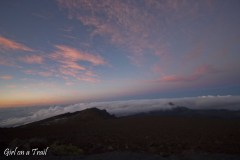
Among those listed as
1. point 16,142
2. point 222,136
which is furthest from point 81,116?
point 222,136

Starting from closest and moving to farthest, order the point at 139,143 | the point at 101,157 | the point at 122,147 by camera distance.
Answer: the point at 101,157 → the point at 122,147 → the point at 139,143

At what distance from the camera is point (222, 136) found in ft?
54.7

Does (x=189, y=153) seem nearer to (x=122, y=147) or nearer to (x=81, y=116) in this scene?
(x=122, y=147)

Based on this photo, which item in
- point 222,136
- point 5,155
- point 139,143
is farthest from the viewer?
point 222,136

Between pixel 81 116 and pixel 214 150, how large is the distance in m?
33.7

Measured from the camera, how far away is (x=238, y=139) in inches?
611

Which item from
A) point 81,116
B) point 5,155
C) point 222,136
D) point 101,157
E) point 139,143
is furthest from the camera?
point 81,116

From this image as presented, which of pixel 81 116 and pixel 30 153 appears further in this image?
pixel 81 116

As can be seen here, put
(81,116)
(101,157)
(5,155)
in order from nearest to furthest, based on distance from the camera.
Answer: (101,157) → (5,155) → (81,116)

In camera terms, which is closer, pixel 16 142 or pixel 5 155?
pixel 5 155

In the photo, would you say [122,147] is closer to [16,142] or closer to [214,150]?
[214,150]

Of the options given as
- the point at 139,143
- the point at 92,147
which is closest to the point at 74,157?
the point at 92,147

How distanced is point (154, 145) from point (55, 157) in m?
6.92

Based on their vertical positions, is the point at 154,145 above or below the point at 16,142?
below
